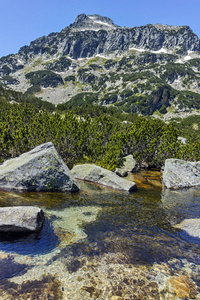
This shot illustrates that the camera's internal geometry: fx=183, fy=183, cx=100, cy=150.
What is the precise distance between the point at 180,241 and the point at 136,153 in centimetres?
2783

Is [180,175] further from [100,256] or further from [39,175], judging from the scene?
[100,256]

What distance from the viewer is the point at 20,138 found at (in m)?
26.1

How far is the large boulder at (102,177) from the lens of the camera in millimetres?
21531

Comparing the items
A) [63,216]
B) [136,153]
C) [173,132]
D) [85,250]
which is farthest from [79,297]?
[173,132]

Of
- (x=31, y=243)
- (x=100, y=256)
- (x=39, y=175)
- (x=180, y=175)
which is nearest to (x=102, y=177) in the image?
(x=39, y=175)

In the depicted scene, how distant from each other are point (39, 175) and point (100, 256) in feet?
37.0

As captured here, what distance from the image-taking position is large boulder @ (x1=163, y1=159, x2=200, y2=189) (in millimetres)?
26264

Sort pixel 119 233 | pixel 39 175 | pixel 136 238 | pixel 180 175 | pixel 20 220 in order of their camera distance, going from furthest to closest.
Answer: pixel 180 175 → pixel 39 175 → pixel 119 233 → pixel 136 238 → pixel 20 220

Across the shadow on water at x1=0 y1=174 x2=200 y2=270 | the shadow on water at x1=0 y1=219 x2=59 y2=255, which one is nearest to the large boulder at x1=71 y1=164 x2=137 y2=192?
the shadow on water at x1=0 y1=174 x2=200 y2=270

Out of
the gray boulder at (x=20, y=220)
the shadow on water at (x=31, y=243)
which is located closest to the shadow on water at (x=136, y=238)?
the shadow on water at (x=31, y=243)

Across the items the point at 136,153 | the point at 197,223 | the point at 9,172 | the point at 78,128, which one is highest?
the point at 78,128

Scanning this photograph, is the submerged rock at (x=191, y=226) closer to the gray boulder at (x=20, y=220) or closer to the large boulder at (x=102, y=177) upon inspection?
the large boulder at (x=102, y=177)

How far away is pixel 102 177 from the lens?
2288cm

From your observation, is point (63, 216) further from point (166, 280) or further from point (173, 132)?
point (173, 132)
